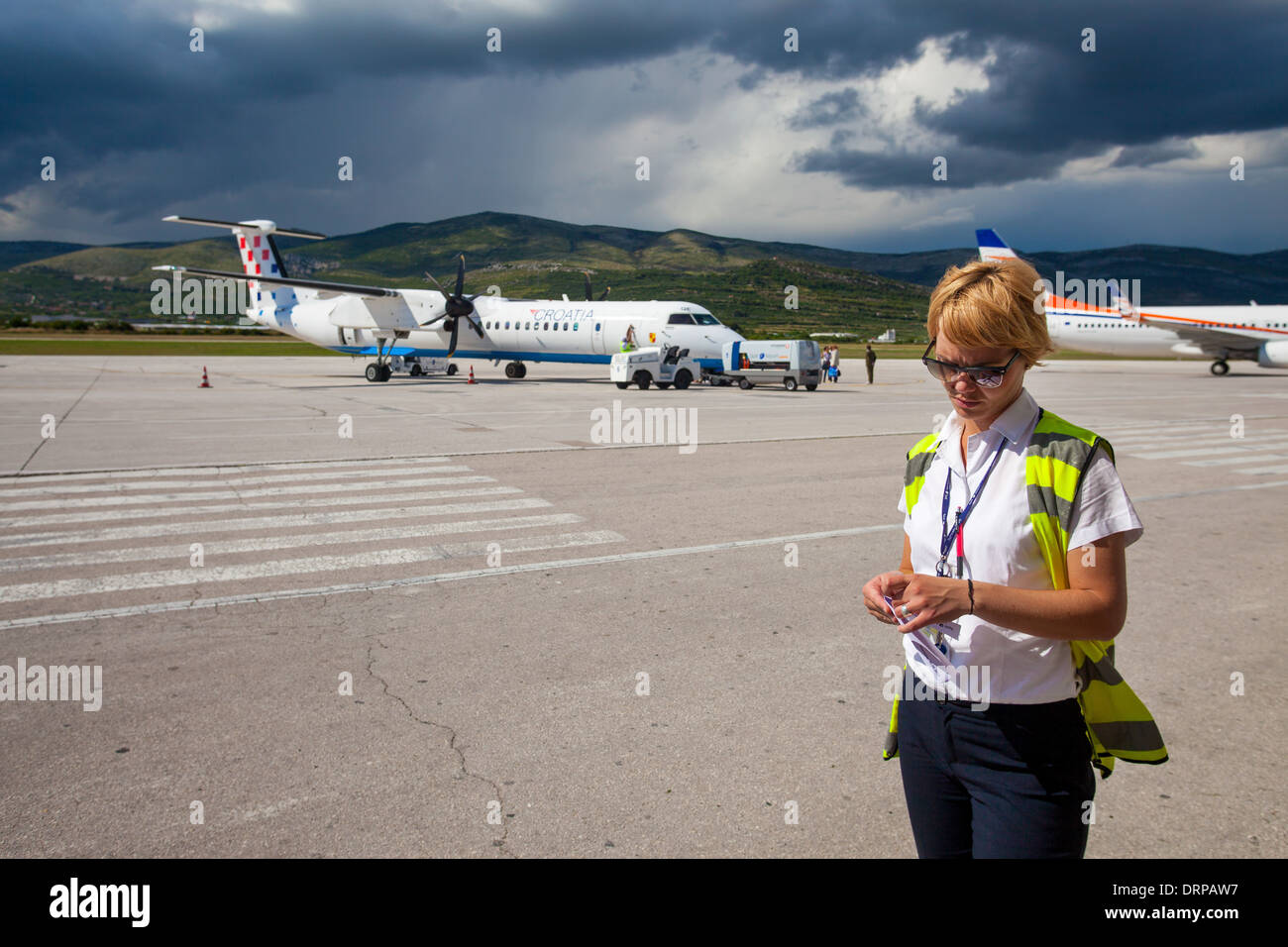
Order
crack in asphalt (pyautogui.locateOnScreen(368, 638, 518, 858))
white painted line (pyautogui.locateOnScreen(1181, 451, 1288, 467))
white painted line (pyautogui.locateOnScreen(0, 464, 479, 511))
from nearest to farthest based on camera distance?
crack in asphalt (pyautogui.locateOnScreen(368, 638, 518, 858))
white painted line (pyautogui.locateOnScreen(0, 464, 479, 511))
white painted line (pyautogui.locateOnScreen(1181, 451, 1288, 467))

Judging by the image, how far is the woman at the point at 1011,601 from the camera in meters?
1.95

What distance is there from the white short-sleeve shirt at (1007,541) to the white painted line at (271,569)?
20.7 ft

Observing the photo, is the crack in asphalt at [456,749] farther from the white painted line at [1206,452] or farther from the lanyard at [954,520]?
the white painted line at [1206,452]

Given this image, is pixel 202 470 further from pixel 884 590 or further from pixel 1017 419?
pixel 1017 419

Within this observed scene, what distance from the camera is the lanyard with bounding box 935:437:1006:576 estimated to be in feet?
6.88

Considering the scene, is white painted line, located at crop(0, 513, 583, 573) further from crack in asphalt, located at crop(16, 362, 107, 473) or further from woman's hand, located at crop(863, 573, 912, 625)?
woman's hand, located at crop(863, 573, 912, 625)

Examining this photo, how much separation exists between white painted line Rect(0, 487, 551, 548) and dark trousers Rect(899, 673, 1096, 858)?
319 inches

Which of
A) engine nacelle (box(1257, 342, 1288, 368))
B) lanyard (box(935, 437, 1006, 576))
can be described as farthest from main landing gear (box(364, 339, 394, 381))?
engine nacelle (box(1257, 342, 1288, 368))

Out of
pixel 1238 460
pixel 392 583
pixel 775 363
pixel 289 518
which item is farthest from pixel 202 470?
pixel 775 363

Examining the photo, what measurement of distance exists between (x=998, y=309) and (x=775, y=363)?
29.1 metres

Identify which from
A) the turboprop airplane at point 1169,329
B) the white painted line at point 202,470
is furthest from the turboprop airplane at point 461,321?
the white painted line at point 202,470

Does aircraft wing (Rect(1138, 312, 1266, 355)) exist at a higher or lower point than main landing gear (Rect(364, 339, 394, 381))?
higher

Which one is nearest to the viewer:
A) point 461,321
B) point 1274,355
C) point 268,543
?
point 268,543

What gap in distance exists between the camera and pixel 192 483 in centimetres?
1131
